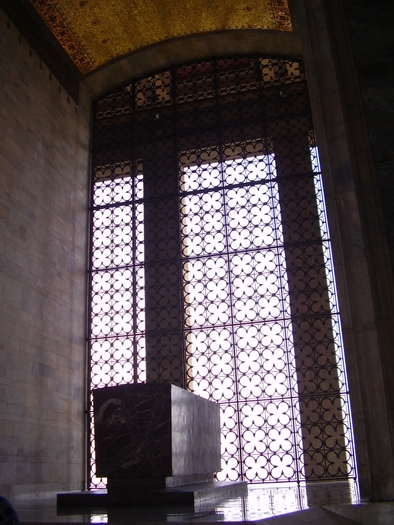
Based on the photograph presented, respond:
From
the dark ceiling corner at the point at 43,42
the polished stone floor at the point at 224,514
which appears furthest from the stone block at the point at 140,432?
the dark ceiling corner at the point at 43,42

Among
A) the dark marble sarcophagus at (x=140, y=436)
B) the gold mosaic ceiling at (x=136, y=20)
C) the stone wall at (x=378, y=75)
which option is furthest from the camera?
the gold mosaic ceiling at (x=136, y=20)

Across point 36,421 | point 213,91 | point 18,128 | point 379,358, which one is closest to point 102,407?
point 379,358

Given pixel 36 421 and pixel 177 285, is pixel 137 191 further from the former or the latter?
pixel 36 421

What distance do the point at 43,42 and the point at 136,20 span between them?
1683 millimetres

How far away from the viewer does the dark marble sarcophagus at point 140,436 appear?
515cm

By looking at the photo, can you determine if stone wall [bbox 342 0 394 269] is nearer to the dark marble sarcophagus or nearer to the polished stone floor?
the polished stone floor

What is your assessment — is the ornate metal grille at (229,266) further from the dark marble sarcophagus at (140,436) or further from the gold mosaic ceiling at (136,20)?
the dark marble sarcophagus at (140,436)

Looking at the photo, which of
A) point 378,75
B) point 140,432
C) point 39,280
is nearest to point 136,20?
point 39,280

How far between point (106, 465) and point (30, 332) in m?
3.65

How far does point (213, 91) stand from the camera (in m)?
11.1

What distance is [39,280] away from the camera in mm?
8891

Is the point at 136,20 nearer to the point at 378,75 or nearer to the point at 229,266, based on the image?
the point at 229,266

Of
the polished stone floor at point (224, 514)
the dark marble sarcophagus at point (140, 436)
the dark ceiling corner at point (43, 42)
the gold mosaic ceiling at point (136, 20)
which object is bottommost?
the polished stone floor at point (224, 514)

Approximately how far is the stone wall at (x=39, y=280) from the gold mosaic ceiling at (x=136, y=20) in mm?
879
